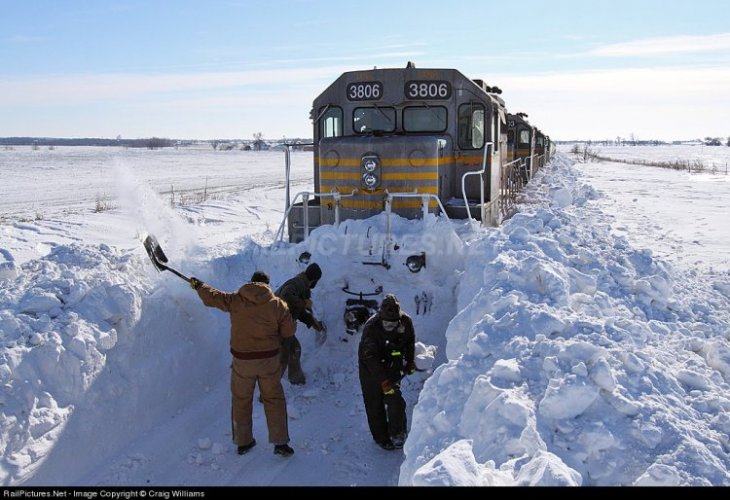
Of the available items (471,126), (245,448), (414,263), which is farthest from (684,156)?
(245,448)

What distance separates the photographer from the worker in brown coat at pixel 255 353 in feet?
17.6

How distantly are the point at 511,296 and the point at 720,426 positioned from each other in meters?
1.97

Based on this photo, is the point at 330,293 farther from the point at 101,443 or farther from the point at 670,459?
the point at 670,459

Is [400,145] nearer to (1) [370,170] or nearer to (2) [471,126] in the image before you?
(1) [370,170]

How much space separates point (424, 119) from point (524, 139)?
16.3 m

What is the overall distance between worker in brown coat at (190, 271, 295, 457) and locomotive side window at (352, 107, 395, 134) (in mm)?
4810

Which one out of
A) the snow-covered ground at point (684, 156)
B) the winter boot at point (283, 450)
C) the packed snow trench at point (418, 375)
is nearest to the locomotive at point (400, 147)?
the packed snow trench at point (418, 375)

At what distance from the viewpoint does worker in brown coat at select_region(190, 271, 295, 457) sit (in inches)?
211

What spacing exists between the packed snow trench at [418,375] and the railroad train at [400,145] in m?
0.75

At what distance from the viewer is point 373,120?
9711 millimetres

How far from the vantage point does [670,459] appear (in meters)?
3.29

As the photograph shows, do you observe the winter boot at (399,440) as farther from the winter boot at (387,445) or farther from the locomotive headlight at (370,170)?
the locomotive headlight at (370,170)

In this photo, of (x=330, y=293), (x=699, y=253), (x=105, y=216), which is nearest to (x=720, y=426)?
(x=330, y=293)

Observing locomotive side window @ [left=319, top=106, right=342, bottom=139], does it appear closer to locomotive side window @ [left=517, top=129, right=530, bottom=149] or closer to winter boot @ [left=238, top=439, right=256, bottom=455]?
winter boot @ [left=238, top=439, right=256, bottom=455]
